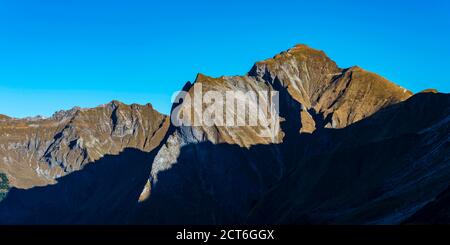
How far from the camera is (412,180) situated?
150 m
